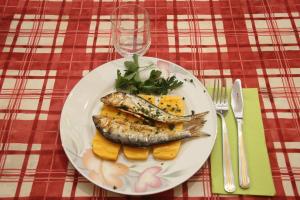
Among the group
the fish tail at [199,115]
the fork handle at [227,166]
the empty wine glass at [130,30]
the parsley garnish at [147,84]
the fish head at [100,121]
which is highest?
the empty wine glass at [130,30]

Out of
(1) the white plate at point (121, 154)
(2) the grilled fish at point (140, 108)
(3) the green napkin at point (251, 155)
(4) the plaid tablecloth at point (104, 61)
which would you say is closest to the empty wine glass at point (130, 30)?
(4) the plaid tablecloth at point (104, 61)

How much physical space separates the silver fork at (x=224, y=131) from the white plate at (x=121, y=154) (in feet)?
0.17

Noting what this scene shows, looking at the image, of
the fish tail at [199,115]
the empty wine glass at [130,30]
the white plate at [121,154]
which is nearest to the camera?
the white plate at [121,154]

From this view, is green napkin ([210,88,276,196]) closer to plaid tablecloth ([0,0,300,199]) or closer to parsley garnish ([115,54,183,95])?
plaid tablecloth ([0,0,300,199])

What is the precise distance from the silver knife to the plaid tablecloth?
6cm

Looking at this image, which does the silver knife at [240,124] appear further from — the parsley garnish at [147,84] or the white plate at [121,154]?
the parsley garnish at [147,84]

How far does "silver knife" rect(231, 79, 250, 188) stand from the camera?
0.98 meters

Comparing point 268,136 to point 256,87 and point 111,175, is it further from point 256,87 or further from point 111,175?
point 111,175

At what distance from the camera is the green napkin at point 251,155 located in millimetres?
976

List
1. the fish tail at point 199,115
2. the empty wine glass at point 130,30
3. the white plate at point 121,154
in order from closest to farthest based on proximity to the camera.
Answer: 1. the white plate at point 121,154
2. the fish tail at point 199,115
3. the empty wine glass at point 130,30

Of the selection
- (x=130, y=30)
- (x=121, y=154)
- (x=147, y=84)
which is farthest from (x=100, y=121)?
(x=130, y=30)

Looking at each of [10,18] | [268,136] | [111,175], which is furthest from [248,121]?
[10,18]

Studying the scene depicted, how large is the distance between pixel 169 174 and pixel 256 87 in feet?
1.73

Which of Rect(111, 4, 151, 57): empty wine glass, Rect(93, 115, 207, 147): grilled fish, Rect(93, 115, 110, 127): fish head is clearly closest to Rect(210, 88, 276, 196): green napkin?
Rect(93, 115, 207, 147): grilled fish
